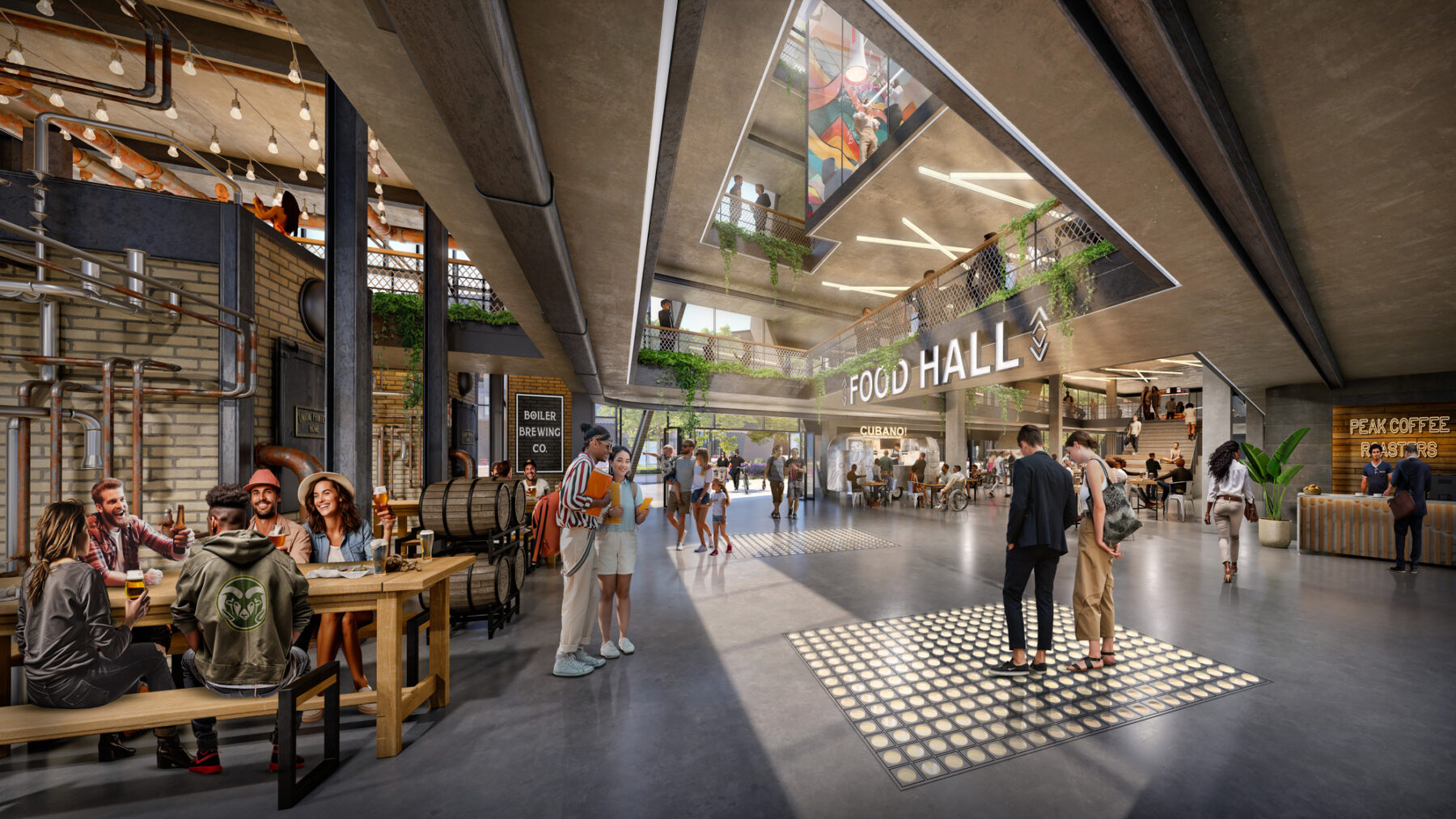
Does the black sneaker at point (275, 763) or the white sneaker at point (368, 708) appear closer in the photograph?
the black sneaker at point (275, 763)

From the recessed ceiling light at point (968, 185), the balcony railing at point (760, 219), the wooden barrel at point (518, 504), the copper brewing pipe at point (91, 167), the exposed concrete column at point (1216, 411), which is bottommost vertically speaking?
the wooden barrel at point (518, 504)

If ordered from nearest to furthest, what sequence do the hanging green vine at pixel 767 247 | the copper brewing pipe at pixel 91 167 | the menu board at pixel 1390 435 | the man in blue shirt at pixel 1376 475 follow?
the copper brewing pipe at pixel 91 167, the man in blue shirt at pixel 1376 475, the menu board at pixel 1390 435, the hanging green vine at pixel 767 247

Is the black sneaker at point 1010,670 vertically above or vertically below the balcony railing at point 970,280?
below

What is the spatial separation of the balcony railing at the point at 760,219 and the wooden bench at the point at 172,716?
1170cm

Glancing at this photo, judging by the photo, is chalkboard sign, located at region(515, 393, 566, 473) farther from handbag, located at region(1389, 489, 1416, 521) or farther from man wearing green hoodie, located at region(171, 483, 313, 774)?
handbag, located at region(1389, 489, 1416, 521)

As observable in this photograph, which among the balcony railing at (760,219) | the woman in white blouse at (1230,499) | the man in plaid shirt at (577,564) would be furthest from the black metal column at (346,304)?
the balcony railing at (760,219)

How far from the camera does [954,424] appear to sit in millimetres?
14031

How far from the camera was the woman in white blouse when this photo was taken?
550 centimetres

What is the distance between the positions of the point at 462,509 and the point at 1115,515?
4978 millimetres

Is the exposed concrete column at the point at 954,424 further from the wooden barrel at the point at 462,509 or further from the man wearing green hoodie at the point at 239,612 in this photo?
the man wearing green hoodie at the point at 239,612

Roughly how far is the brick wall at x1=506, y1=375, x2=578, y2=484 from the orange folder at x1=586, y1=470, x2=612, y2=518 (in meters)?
8.61

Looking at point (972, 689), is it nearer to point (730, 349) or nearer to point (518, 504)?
point (518, 504)

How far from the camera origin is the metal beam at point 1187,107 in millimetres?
2260

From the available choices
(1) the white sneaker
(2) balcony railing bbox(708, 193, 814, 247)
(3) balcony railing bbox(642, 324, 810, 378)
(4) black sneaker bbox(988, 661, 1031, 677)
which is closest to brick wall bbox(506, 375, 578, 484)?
(3) balcony railing bbox(642, 324, 810, 378)
